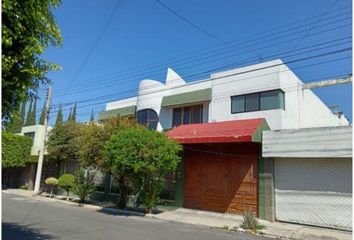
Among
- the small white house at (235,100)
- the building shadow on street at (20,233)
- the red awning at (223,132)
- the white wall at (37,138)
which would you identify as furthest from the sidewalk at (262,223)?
the white wall at (37,138)

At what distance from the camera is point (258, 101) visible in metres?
20.1

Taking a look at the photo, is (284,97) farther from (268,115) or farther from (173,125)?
(173,125)

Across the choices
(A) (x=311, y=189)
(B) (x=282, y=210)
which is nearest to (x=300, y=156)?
(A) (x=311, y=189)

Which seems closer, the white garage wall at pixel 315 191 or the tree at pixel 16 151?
the white garage wall at pixel 315 191

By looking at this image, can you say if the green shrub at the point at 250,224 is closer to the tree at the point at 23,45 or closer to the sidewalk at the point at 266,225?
the sidewalk at the point at 266,225

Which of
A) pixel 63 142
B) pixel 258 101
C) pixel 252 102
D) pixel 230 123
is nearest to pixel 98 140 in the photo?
pixel 230 123

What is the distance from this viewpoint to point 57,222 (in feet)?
44.0

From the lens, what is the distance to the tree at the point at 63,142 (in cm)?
2752

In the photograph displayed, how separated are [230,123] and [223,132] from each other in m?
1.60

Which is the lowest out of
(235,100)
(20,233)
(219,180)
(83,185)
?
(20,233)

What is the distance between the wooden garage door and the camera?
17125 millimetres

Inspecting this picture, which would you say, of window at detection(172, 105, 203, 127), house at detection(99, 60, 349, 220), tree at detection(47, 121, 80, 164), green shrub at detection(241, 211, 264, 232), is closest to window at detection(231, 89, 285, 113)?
house at detection(99, 60, 349, 220)

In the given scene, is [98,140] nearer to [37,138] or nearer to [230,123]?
[230,123]

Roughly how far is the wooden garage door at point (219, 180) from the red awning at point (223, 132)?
3.04 feet
